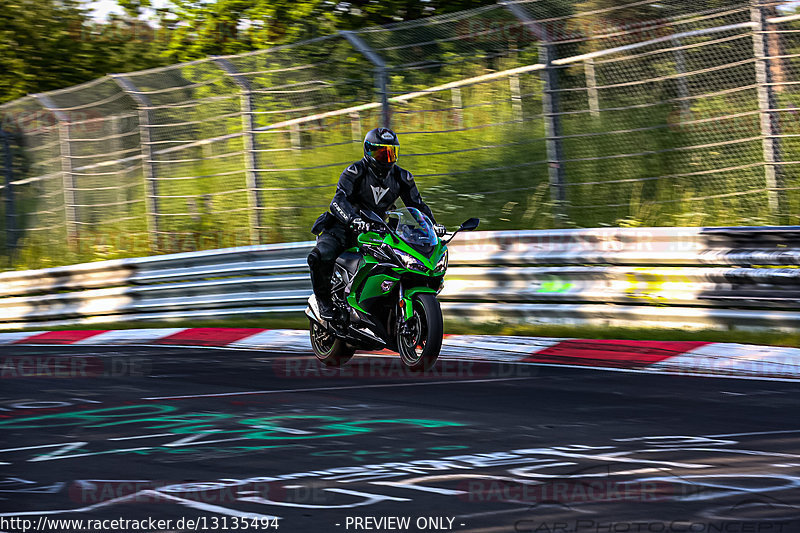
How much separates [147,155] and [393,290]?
23.9ft

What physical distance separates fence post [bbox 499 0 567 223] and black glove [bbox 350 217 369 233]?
121 inches

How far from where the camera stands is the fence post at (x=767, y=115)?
10.1 m

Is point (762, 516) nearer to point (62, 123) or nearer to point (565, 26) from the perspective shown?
point (565, 26)

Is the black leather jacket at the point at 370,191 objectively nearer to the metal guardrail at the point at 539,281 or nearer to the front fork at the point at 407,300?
the front fork at the point at 407,300

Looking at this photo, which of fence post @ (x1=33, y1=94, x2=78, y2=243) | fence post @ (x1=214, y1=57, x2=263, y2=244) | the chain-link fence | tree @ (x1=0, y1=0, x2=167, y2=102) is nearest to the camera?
the chain-link fence

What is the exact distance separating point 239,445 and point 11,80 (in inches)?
861

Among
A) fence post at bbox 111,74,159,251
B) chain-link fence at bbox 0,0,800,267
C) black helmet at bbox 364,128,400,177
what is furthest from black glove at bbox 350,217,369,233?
fence post at bbox 111,74,159,251

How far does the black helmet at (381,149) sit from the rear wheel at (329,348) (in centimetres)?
148

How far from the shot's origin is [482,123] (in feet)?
40.9

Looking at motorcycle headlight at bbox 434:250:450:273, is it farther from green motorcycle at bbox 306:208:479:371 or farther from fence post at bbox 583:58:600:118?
fence post at bbox 583:58:600:118

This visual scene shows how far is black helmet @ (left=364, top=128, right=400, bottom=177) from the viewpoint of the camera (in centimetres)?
925

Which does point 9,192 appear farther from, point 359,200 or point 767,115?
point 767,115

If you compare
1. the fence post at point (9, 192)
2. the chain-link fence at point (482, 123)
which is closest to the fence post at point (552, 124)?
the chain-link fence at point (482, 123)

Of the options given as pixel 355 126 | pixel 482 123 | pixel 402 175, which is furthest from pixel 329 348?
pixel 355 126
